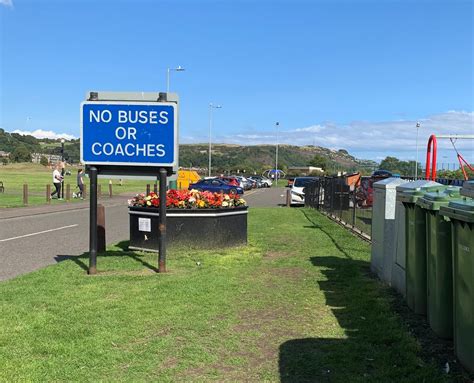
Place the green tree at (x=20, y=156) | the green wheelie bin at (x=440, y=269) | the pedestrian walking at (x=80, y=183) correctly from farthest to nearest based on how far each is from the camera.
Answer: the green tree at (x=20, y=156) → the pedestrian walking at (x=80, y=183) → the green wheelie bin at (x=440, y=269)

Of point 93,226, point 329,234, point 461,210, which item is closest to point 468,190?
point 461,210

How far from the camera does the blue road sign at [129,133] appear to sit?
800cm

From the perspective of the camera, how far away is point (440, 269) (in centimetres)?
456

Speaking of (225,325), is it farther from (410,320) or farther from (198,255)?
(198,255)

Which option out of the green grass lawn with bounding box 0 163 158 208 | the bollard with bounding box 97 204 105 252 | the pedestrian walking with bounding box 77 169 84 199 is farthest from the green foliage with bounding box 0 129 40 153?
the bollard with bounding box 97 204 105 252

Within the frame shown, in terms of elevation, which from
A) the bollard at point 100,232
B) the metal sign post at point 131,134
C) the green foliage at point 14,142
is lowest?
the bollard at point 100,232

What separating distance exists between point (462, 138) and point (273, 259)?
43.0 feet

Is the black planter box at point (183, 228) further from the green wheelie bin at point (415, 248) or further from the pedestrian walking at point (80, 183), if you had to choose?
the pedestrian walking at point (80, 183)

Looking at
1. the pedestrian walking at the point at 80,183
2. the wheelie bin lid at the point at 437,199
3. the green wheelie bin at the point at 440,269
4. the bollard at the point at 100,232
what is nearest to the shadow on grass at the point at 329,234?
the wheelie bin lid at the point at 437,199

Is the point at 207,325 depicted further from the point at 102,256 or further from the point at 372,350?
the point at 102,256

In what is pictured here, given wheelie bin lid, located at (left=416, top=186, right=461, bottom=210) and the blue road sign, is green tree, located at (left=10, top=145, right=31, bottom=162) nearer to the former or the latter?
the blue road sign

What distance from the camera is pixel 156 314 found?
5.58 m

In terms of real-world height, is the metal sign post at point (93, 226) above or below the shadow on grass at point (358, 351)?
above

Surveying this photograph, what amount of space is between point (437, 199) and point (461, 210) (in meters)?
0.90
